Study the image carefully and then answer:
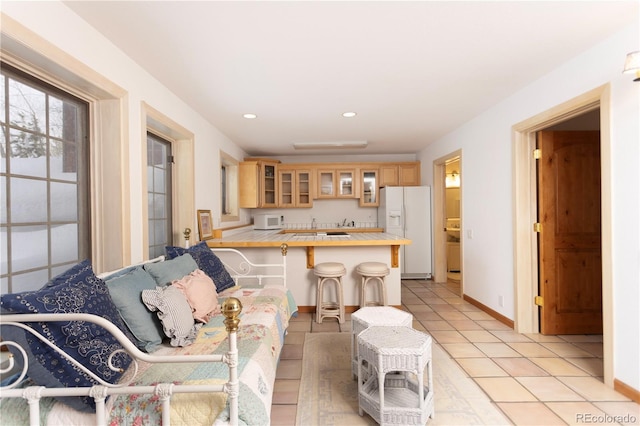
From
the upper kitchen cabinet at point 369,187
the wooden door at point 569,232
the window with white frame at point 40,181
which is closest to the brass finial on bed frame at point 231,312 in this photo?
the window with white frame at point 40,181

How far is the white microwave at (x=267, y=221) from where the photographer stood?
18.8 feet

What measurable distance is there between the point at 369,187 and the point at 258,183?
216 centimetres

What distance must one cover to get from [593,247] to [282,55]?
3.47 metres

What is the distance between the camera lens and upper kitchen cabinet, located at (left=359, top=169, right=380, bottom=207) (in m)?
6.07

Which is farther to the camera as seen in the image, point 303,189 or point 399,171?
point 303,189

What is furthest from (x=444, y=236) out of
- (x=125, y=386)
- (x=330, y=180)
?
(x=125, y=386)

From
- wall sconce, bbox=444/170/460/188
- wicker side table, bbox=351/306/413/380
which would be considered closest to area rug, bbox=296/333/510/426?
wicker side table, bbox=351/306/413/380

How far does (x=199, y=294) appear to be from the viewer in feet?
6.68

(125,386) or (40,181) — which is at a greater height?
(40,181)

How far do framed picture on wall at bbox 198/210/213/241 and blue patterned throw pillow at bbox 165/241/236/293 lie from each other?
0.72 m

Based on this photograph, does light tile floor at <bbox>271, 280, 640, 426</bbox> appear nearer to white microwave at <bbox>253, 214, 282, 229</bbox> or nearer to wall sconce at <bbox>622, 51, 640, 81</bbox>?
wall sconce at <bbox>622, 51, 640, 81</bbox>

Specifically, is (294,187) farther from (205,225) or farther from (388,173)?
(205,225)

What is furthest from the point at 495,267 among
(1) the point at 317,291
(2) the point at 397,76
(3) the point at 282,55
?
(3) the point at 282,55

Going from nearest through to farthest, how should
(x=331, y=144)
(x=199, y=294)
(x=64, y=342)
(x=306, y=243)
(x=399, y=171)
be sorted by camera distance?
1. (x=64, y=342)
2. (x=199, y=294)
3. (x=306, y=243)
4. (x=331, y=144)
5. (x=399, y=171)
